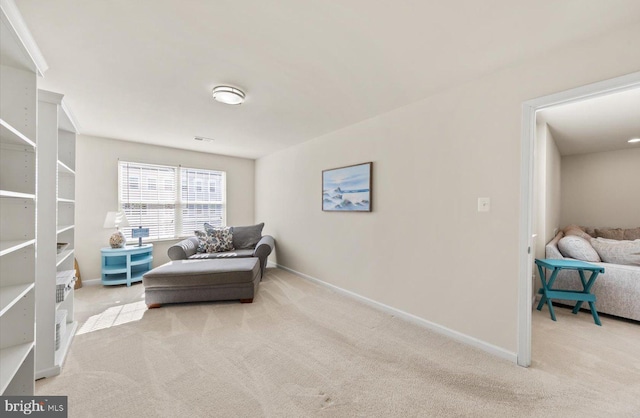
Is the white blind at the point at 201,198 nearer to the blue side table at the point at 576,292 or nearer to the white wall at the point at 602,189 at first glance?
the blue side table at the point at 576,292

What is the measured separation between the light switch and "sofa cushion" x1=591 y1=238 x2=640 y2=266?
7.88 feet

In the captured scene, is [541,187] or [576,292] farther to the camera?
[541,187]

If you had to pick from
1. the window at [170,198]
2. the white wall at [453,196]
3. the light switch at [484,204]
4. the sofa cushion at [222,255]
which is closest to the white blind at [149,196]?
the window at [170,198]

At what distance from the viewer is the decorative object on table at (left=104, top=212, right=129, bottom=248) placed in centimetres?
390

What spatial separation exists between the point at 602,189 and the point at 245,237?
23.1 feet

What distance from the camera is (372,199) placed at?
3.19 metres

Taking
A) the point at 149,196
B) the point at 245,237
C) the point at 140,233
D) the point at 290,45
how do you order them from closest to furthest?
the point at 290,45, the point at 140,233, the point at 149,196, the point at 245,237

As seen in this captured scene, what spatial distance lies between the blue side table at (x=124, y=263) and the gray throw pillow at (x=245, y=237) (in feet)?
4.50

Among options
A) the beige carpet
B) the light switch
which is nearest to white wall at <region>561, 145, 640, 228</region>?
the beige carpet

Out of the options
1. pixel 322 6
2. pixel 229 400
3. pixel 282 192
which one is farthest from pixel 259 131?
pixel 229 400

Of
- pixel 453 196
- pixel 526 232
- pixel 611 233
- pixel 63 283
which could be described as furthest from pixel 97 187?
pixel 611 233

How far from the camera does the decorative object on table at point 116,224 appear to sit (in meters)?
3.90

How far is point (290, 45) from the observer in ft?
5.77

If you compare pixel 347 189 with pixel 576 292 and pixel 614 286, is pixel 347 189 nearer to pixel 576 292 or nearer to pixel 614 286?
pixel 576 292
